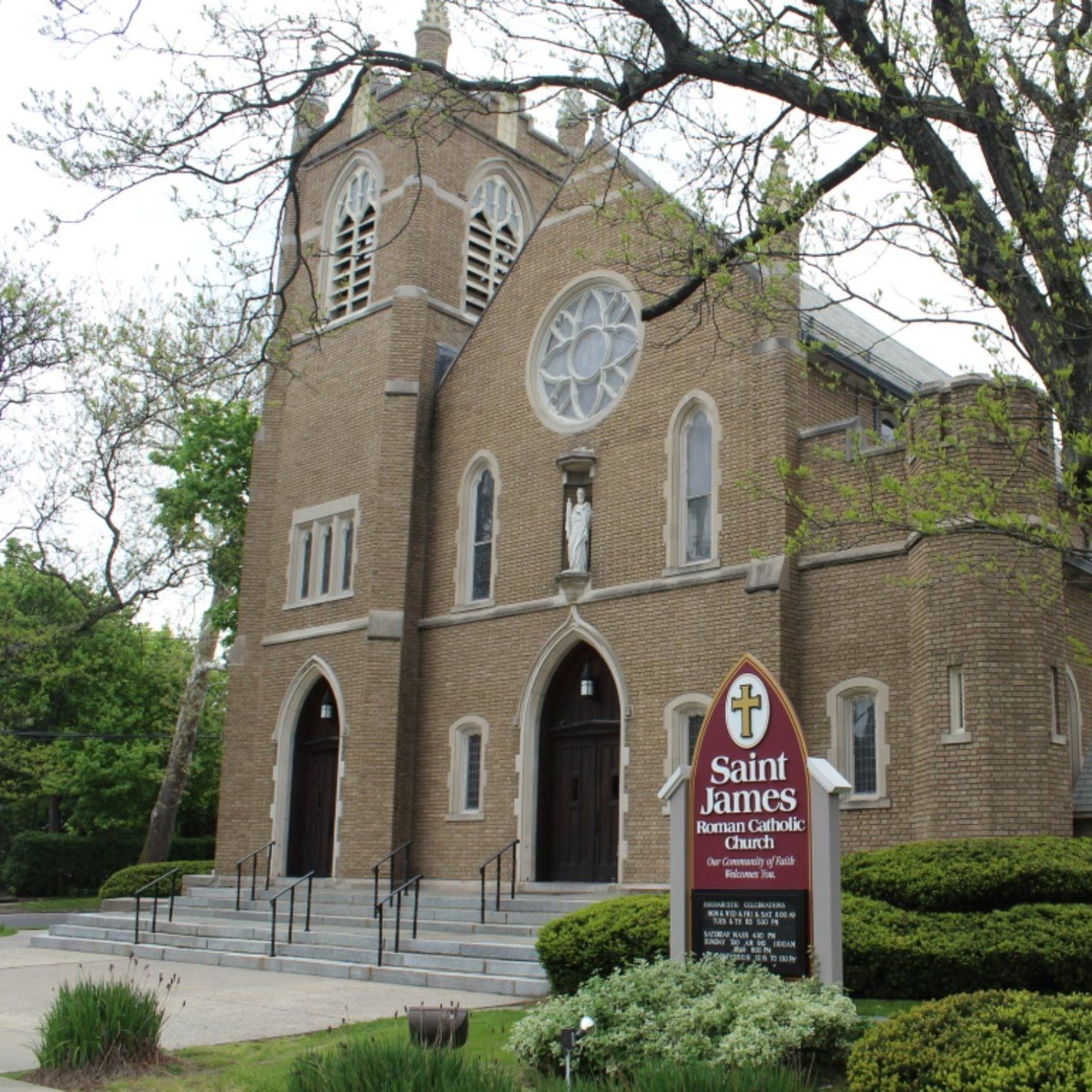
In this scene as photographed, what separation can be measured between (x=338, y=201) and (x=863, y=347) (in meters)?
10.7

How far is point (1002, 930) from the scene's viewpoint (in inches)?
438

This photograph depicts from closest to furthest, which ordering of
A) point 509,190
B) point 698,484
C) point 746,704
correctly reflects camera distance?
point 746,704
point 698,484
point 509,190

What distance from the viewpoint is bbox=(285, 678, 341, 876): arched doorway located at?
22.7 meters

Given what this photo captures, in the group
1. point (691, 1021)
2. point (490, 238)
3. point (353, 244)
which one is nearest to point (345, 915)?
point (691, 1021)

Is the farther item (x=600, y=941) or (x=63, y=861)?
(x=63, y=861)

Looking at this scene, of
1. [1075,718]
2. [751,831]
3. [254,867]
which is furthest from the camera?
[254,867]

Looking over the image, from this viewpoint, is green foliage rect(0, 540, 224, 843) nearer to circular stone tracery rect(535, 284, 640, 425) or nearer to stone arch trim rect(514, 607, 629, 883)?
circular stone tracery rect(535, 284, 640, 425)

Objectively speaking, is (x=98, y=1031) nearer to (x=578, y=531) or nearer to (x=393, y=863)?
(x=393, y=863)

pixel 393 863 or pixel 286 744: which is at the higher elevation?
pixel 286 744

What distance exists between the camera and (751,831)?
10039mm

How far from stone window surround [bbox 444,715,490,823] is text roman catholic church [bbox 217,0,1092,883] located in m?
0.05

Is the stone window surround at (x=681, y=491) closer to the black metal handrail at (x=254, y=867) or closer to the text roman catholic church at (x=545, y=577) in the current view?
the text roman catholic church at (x=545, y=577)

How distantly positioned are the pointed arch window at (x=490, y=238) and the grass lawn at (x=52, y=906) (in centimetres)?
1529

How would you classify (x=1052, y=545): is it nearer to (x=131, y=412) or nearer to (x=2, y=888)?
(x=131, y=412)
